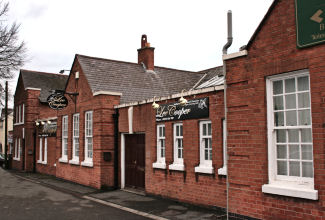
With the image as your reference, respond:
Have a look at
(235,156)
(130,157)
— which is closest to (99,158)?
(130,157)

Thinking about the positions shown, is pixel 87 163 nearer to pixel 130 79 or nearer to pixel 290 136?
pixel 130 79

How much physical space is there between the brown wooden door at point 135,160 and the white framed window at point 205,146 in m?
3.45

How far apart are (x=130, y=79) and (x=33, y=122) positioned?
12185 millimetres

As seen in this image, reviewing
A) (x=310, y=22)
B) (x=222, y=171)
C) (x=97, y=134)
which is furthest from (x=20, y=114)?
(x=310, y=22)

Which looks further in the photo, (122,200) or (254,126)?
(122,200)

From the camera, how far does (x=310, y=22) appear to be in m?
6.80

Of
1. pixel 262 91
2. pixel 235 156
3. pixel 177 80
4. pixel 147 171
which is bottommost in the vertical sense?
pixel 147 171

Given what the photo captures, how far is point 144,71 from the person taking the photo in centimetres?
1933

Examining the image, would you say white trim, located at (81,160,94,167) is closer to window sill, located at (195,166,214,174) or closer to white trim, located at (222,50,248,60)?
window sill, located at (195,166,214,174)

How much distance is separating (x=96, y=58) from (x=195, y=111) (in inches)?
353

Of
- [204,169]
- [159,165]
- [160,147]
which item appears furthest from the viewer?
[160,147]

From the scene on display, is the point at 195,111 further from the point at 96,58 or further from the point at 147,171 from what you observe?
the point at 96,58

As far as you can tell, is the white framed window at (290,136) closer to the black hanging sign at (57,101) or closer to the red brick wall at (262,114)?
the red brick wall at (262,114)

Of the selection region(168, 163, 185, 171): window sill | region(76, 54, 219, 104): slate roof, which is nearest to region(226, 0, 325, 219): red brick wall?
region(168, 163, 185, 171): window sill
